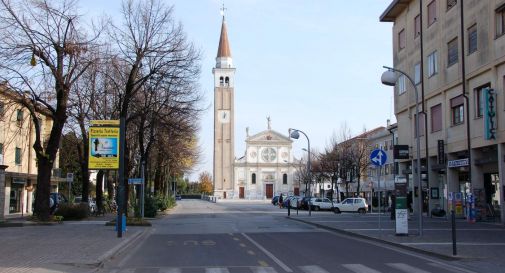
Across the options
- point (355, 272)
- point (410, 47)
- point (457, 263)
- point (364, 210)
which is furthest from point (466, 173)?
point (355, 272)

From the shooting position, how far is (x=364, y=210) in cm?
5634

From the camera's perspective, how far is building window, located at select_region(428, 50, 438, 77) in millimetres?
38688

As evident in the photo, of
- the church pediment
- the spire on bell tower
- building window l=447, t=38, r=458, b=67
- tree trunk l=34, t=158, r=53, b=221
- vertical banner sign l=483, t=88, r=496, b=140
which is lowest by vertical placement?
tree trunk l=34, t=158, r=53, b=221

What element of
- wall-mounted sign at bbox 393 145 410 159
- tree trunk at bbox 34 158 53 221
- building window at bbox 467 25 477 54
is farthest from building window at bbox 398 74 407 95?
tree trunk at bbox 34 158 53 221

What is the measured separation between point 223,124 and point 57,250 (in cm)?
11467

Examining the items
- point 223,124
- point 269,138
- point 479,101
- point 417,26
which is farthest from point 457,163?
point 269,138

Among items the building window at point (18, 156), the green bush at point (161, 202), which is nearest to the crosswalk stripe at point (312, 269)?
the green bush at point (161, 202)

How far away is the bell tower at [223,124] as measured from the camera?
13150 cm

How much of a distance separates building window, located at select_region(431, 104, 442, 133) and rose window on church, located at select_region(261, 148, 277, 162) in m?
100

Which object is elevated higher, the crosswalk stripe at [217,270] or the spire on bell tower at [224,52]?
the spire on bell tower at [224,52]

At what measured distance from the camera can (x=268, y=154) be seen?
14012 cm

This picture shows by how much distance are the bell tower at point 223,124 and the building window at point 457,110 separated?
96.2 metres

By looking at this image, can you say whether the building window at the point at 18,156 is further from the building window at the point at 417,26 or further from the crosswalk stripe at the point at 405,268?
the crosswalk stripe at the point at 405,268

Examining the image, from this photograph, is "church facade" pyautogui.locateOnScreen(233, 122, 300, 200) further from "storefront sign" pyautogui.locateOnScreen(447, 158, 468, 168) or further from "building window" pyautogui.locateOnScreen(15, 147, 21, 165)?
"storefront sign" pyautogui.locateOnScreen(447, 158, 468, 168)
